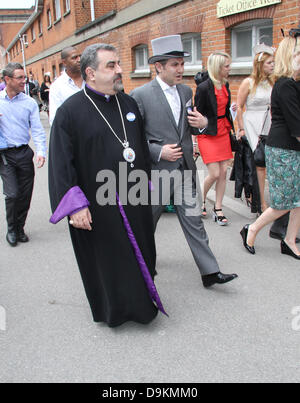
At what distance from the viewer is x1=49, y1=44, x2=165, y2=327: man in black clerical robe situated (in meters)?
2.83

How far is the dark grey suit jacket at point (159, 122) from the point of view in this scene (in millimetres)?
3461

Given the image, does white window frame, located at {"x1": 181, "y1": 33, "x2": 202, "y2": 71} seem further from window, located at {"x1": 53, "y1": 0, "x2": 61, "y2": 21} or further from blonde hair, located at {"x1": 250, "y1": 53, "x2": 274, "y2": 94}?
window, located at {"x1": 53, "y1": 0, "x2": 61, "y2": 21}

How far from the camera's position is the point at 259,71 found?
17.0ft

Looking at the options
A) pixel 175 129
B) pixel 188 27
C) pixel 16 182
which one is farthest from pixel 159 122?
pixel 188 27

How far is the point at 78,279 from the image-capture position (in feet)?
13.4

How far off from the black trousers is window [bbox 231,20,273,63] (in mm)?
4352

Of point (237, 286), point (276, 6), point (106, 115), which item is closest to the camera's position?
point (106, 115)

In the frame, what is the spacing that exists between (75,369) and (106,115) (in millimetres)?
1643

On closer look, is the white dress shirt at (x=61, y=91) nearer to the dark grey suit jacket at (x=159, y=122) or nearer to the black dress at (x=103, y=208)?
the dark grey suit jacket at (x=159, y=122)

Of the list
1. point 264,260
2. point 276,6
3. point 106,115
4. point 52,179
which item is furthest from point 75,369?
point 276,6

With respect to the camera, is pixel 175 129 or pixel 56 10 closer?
pixel 175 129

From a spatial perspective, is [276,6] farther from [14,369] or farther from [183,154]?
[14,369]

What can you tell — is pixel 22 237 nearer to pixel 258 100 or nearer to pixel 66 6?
pixel 258 100

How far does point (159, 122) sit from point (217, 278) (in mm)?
1363
